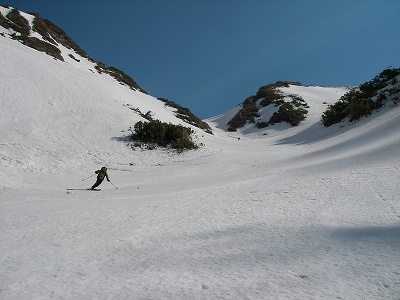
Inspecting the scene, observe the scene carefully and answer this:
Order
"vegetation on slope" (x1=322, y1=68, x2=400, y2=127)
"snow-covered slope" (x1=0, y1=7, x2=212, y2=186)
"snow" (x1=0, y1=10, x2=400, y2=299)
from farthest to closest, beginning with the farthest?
"vegetation on slope" (x1=322, y1=68, x2=400, y2=127) → "snow-covered slope" (x1=0, y1=7, x2=212, y2=186) → "snow" (x1=0, y1=10, x2=400, y2=299)

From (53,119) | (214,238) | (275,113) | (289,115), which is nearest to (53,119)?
(53,119)

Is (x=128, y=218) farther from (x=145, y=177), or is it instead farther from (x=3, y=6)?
(x=3, y=6)

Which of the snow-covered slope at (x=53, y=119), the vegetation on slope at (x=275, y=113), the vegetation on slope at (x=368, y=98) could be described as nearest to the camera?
the snow-covered slope at (x=53, y=119)

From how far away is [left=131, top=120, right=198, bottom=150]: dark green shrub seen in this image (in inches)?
728

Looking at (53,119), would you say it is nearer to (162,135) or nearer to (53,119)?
(53,119)

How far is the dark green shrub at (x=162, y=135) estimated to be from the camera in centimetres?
1848

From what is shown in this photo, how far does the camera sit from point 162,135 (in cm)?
1866

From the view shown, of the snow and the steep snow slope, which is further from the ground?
the steep snow slope

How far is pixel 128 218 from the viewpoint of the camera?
20.4 feet

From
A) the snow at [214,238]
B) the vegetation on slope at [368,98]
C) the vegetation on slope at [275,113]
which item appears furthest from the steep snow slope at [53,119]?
the vegetation on slope at [275,113]

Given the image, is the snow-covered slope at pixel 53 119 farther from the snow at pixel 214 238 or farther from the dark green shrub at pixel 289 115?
the dark green shrub at pixel 289 115

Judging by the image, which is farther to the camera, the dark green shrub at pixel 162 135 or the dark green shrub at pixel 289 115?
the dark green shrub at pixel 289 115

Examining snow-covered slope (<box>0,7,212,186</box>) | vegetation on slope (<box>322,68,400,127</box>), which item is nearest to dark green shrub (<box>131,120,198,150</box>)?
snow-covered slope (<box>0,7,212,186</box>)

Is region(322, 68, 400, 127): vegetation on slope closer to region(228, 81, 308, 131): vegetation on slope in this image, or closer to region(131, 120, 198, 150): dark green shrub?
region(228, 81, 308, 131): vegetation on slope
